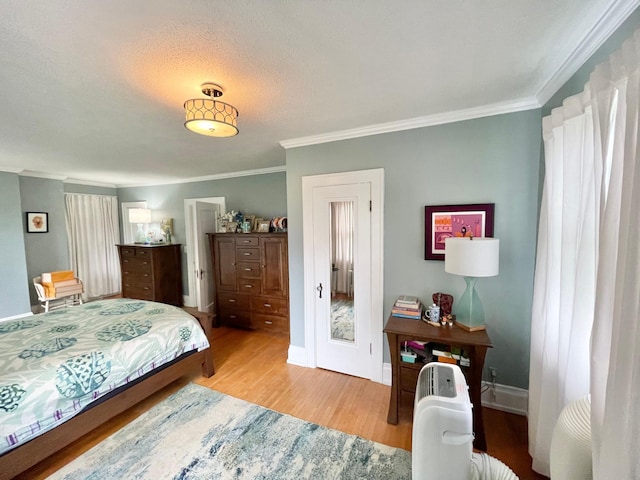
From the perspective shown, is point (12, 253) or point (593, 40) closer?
point (593, 40)

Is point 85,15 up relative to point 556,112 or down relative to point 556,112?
up

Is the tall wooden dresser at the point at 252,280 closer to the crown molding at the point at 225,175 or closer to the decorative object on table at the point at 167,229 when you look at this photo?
the crown molding at the point at 225,175

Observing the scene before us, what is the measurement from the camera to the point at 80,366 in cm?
172

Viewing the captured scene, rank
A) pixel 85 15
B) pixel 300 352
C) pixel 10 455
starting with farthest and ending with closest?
1. pixel 300 352
2. pixel 10 455
3. pixel 85 15

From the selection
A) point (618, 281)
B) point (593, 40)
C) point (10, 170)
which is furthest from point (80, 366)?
point (10, 170)

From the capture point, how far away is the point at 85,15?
103 centimetres

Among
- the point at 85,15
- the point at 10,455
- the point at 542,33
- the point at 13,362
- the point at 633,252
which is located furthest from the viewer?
the point at 13,362

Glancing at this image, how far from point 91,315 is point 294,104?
280 centimetres

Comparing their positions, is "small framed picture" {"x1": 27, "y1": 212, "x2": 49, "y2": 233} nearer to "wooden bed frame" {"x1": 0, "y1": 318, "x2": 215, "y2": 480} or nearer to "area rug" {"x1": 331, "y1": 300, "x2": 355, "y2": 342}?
"wooden bed frame" {"x1": 0, "y1": 318, "x2": 215, "y2": 480}

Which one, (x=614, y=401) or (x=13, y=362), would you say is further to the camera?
(x=13, y=362)

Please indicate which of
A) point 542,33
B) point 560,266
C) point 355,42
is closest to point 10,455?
point 355,42

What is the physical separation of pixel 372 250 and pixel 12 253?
5332 millimetres

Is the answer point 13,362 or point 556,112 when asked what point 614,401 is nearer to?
point 556,112

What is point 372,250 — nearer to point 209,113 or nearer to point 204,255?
point 209,113
